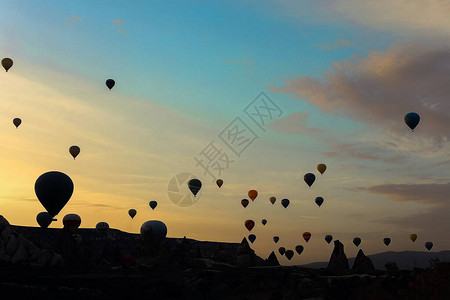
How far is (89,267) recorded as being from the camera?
326 feet

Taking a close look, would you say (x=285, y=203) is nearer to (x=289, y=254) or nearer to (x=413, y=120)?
(x=289, y=254)

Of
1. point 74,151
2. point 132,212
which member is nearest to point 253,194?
point 74,151

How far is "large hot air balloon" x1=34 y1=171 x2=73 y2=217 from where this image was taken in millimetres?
82312

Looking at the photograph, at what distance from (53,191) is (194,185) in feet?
118

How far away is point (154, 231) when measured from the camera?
130875 millimetres

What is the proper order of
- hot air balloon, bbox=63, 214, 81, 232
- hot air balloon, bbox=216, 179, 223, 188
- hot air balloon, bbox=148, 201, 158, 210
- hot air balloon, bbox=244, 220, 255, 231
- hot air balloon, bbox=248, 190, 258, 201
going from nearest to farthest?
hot air balloon, bbox=216, 179, 223, 188 → hot air balloon, bbox=248, 190, 258, 201 → hot air balloon, bbox=63, 214, 81, 232 → hot air balloon, bbox=244, 220, 255, 231 → hot air balloon, bbox=148, 201, 158, 210

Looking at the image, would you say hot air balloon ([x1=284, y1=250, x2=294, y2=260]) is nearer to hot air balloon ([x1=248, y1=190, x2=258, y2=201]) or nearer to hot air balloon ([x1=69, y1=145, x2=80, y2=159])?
hot air balloon ([x1=248, y1=190, x2=258, y2=201])

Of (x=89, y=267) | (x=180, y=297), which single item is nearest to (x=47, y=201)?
(x=89, y=267)

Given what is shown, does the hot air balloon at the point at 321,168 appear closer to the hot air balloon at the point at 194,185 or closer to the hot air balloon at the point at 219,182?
the hot air balloon at the point at 219,182

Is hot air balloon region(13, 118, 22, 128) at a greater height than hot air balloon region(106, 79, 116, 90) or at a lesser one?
lesser

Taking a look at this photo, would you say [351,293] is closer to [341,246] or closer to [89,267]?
[341,246]

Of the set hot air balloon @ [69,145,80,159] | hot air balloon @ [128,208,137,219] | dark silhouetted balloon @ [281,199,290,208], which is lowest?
hot air balloon @ [69,145,80,159]

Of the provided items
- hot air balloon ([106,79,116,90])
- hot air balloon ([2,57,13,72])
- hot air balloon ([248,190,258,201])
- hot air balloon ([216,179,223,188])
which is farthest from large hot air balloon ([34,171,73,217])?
hot air balloon ([248,190,258,201])

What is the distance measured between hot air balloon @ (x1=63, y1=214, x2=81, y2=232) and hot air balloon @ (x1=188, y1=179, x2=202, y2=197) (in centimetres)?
3970
